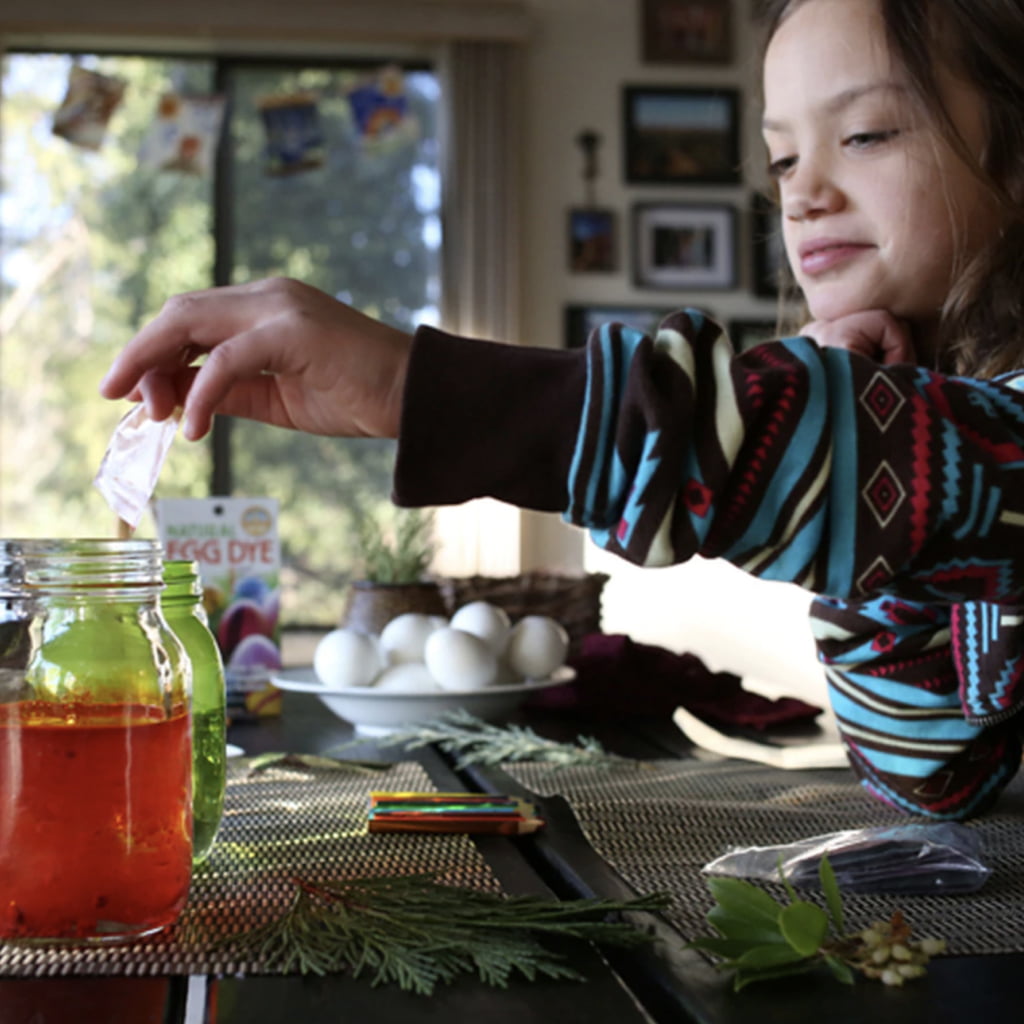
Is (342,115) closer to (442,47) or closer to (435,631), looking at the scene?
(442,47)

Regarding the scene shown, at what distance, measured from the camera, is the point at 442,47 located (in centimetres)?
445

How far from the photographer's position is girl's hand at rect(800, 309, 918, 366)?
90 centimetres

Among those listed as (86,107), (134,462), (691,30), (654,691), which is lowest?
(654,691)

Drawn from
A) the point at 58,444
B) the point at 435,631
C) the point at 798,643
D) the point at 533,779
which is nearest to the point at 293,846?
the point at 533,779

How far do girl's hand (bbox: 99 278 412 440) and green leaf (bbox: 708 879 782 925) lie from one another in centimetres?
23

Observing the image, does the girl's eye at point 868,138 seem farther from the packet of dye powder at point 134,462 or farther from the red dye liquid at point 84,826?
the red dye liquid at point 84,826

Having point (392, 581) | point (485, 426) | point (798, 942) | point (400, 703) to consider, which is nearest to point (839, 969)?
point (798, 942)

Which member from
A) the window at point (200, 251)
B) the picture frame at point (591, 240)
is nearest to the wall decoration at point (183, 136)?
the window at point (200, 251)

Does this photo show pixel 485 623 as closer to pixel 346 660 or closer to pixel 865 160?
pixel 346 660

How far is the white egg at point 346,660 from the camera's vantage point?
1081 millimetres

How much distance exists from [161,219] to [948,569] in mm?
4272

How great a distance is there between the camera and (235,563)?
1.14 metres

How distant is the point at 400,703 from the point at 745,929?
2.12 ft

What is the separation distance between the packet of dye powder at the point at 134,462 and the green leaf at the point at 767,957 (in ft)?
1.09
